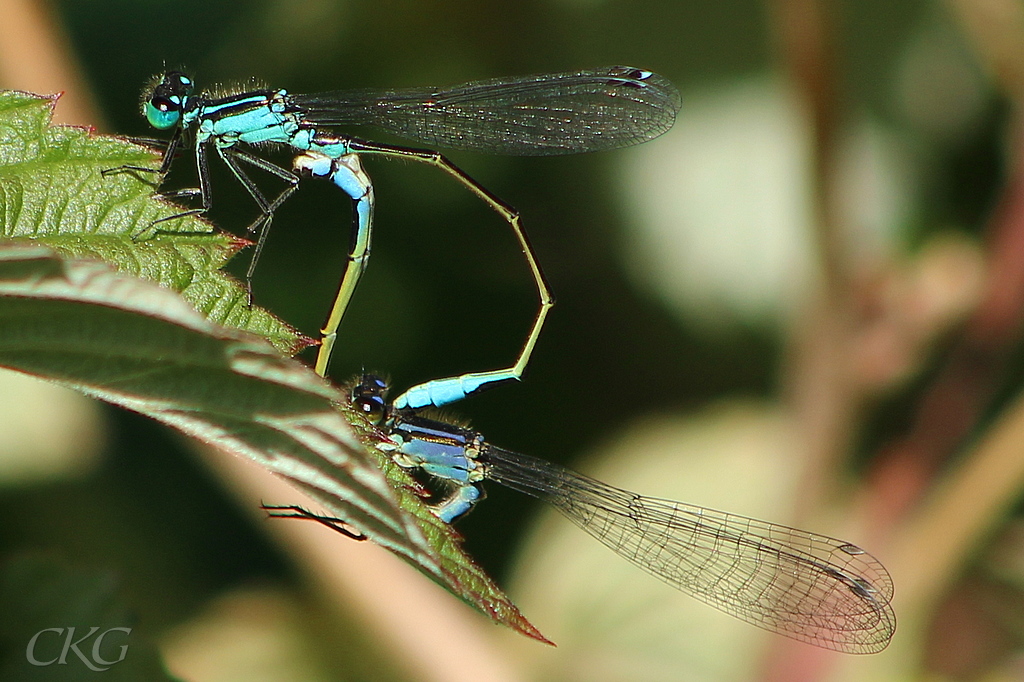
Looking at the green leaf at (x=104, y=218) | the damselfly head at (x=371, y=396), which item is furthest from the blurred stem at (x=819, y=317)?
the green leaf at (x=104, y=218)

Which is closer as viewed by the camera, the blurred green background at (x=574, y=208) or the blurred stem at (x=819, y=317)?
the blurred stem at (x=819, y=317)

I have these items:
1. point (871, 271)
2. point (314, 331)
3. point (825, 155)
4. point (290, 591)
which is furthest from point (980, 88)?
point (290, 591)

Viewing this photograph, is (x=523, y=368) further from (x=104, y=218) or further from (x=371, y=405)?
(x=104, y=218)

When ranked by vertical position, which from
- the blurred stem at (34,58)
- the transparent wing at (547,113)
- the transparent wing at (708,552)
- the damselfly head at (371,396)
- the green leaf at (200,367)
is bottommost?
the green leaf at (200,367)

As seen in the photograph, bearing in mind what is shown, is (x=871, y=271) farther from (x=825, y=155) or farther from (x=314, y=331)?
(x=314, y=331)

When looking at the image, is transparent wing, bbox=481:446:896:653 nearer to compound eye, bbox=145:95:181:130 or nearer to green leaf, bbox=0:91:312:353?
compound eye, bbox=145:95:181:130

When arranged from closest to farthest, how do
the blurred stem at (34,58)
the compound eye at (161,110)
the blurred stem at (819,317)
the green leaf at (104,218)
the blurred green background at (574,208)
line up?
1. the green leaf at (104,218)
2. the compound eye at (161,110)
3. the blurred stem at (34,58)
4. the blurred stem at (819,317)
5. the blurred green background at (574,208)

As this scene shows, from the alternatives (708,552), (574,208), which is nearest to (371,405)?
(708,552)

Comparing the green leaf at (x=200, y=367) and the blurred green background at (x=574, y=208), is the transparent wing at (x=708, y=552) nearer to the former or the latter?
the blurred green background at (x=574, y=208)
